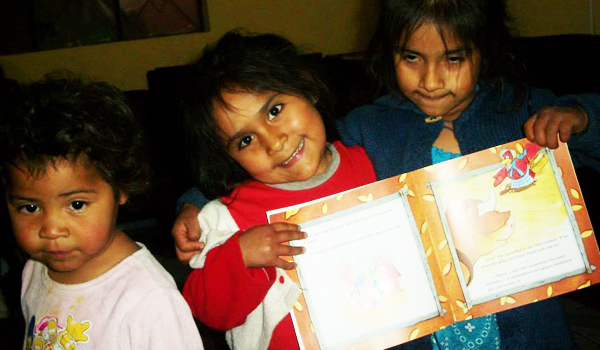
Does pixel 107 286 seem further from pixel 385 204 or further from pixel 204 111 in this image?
pixel 385 204

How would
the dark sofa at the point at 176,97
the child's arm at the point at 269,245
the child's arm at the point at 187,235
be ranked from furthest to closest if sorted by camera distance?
the dark sofa at the point at 176,97 → the child's arm at the point at 187,235 → the child's arm at the point at 269,245

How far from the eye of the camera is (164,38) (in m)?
4.23

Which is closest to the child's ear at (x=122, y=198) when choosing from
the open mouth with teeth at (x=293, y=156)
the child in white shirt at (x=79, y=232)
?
the child in white shirt at (x=79, y=232)

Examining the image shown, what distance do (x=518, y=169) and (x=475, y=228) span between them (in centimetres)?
14

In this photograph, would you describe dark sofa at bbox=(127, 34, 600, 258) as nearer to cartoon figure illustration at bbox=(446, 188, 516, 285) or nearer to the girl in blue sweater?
the girl in blue sweater

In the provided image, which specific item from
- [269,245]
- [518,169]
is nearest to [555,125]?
[518,169]

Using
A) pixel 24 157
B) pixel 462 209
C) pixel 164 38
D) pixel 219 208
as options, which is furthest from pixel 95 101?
pixel 164 38

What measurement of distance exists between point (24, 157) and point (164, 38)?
3.47m

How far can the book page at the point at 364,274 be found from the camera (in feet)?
3.28

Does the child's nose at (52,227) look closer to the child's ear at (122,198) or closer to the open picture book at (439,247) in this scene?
the child's ear at (122,198)

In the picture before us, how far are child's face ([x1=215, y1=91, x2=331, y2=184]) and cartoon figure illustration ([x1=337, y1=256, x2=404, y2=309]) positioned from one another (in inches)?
8.3

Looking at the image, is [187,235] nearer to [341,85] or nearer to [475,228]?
[475,228]

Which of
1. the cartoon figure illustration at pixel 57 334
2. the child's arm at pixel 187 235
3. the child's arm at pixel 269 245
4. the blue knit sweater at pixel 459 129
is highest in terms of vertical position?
the blue knit sweater at pixel 459 129

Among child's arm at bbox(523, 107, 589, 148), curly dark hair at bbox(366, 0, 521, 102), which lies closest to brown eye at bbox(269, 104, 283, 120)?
curly dark hair at bbox(366, 0, 521, 102)
